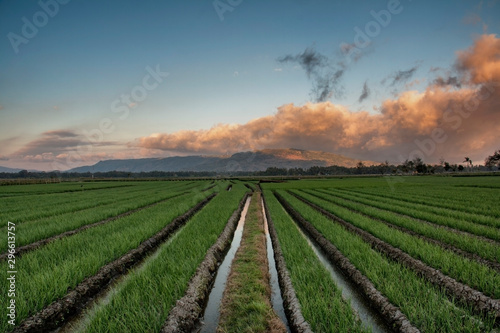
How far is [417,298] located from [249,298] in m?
3.31

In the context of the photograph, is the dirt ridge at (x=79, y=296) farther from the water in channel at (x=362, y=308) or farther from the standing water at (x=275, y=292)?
the water in channel at (x=362, y=308)

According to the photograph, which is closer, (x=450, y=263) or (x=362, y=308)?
(x=362, y=308)

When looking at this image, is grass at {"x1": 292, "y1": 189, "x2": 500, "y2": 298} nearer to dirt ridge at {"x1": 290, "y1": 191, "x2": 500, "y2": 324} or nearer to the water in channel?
dirt ridge at {"x1": 290, "y1": 191, "x2": 500, "y2": 324}

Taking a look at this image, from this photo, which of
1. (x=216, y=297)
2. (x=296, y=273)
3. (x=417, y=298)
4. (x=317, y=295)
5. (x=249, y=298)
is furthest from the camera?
(x=296, y=273)

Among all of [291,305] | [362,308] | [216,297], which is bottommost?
[216,297]

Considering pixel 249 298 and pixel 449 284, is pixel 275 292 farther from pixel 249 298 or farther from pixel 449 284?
pixel 449 284

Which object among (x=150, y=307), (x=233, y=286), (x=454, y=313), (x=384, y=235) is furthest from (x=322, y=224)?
(x=150, y=307)

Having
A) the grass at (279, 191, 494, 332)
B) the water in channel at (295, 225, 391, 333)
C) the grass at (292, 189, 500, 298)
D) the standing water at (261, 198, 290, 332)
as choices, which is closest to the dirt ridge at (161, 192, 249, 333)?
the standing water at (261, 198, 290, 332)

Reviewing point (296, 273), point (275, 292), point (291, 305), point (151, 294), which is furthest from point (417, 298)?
point (151, 294)

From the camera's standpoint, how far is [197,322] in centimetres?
504

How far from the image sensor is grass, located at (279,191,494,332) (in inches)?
159

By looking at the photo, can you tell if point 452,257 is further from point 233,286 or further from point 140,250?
point 140,250

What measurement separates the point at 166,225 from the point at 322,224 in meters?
7.50

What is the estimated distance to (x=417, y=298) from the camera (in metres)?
4.90
